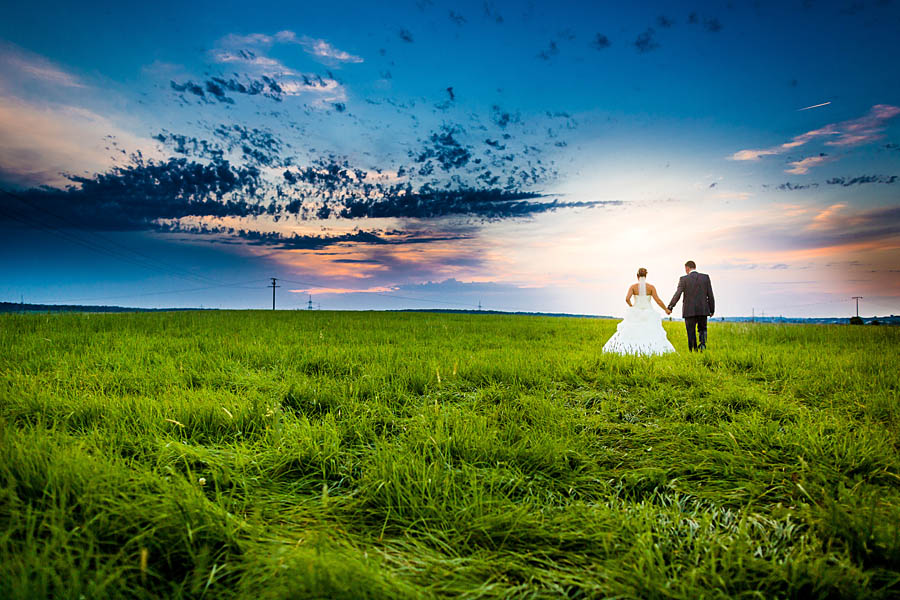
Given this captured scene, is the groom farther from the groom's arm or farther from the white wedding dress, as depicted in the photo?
the white wedding dress

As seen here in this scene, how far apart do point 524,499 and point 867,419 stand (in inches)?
188

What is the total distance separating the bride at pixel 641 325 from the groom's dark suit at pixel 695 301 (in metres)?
0.53

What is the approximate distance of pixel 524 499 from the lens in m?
3.17

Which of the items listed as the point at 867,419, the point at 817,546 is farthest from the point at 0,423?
the point at 867,419

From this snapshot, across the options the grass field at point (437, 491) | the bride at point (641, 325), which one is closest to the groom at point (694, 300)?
the bride at point (641, 325)

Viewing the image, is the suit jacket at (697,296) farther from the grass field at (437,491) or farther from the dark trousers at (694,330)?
the grass field at (437,491)

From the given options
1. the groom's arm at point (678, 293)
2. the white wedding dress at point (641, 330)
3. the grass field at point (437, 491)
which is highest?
the groom's arm at point (678, 293)

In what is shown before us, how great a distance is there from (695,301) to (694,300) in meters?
0.04

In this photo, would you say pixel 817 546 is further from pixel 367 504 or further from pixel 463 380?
pixel 463 380

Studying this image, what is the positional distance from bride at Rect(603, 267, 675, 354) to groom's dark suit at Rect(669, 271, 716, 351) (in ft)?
1.75

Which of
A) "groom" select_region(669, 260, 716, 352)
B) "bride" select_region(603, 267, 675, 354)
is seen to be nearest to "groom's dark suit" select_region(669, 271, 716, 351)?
"groom" select_region(669, 260, 716, 352)

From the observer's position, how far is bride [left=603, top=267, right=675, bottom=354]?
12734mm

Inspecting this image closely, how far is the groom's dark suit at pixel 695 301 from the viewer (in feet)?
41.1

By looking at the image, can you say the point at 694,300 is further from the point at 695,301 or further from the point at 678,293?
the point at 678,293
